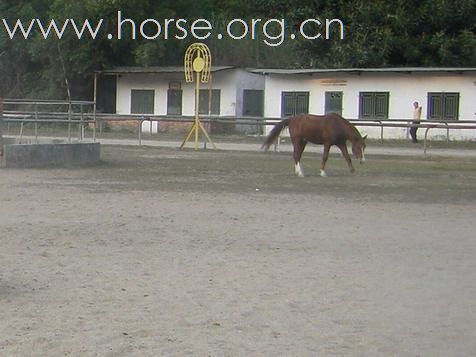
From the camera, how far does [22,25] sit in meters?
47.6

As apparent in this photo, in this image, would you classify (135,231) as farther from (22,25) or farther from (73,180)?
(22,25)

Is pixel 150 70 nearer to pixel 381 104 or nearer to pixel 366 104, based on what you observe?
pixel 366 104

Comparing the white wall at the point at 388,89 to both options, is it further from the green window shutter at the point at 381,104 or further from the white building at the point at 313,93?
the green window shutter at the point at 381,104

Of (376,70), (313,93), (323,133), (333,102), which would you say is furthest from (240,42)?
(323,133)

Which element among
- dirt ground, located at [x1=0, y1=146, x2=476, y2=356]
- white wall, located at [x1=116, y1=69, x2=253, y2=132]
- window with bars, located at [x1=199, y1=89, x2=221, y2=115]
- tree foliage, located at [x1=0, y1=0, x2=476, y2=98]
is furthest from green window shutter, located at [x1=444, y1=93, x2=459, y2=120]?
dirt ground, located at [x1=0, y1=146, x2=476, y2=356]

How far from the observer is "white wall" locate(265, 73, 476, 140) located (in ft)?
117

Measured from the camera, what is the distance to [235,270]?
8.40m

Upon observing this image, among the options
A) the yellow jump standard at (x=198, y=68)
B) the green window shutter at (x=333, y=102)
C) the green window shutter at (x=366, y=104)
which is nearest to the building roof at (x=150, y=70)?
the green window shutter at (x=333, y=102)

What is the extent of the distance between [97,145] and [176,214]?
9.63 metres

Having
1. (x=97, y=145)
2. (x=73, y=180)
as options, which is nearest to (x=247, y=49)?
(x=97, y=145)

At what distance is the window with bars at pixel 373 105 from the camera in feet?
123

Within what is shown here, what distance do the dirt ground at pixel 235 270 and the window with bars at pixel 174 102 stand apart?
89.3 ft

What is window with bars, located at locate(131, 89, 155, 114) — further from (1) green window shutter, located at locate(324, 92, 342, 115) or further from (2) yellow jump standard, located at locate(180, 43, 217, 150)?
(2) yellow jump standard, located at locate(180, 43, 217, 150)

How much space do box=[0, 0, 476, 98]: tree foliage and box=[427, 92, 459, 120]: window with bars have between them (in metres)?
1.99
